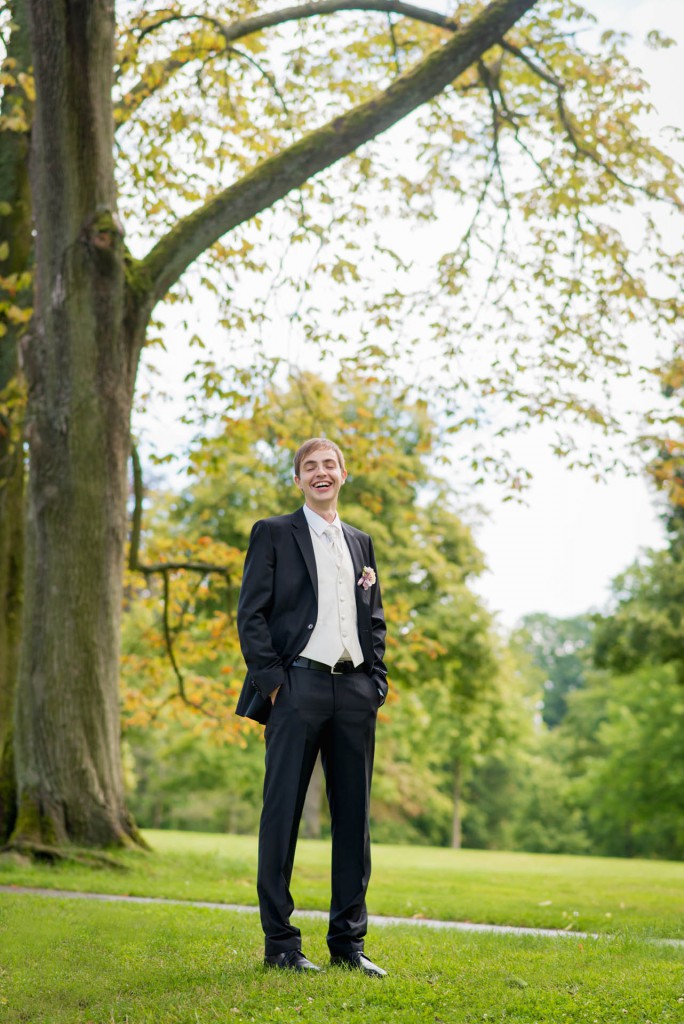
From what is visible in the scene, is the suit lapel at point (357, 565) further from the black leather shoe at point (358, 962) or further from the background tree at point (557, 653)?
the background tree at point (557, 653)

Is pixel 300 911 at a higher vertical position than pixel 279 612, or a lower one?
lower

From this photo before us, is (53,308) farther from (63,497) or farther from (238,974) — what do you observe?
(238,974)

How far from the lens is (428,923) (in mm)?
7434

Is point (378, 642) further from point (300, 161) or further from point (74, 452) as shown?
point (300, 161)

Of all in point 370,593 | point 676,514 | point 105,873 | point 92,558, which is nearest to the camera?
point 370,593

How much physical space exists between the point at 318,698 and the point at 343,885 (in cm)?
95

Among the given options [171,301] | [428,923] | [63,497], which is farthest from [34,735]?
[171,301]

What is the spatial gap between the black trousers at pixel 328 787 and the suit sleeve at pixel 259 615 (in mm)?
127

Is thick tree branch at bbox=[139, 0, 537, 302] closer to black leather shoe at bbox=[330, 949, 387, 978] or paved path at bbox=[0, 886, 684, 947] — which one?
paved path at bbox=[0, 886, 684, 947]

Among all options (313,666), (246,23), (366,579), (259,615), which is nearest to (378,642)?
(366,579)

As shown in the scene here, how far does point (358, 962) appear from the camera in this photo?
16.3ft

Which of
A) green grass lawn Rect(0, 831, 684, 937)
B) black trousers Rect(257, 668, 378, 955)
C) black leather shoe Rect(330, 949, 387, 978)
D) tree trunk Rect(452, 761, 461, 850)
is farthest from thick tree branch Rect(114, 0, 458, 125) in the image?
tree trunk Rect(452, 761, 461, 850)

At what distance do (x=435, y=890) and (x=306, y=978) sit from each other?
5.63 meters

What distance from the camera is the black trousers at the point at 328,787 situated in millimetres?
4973
